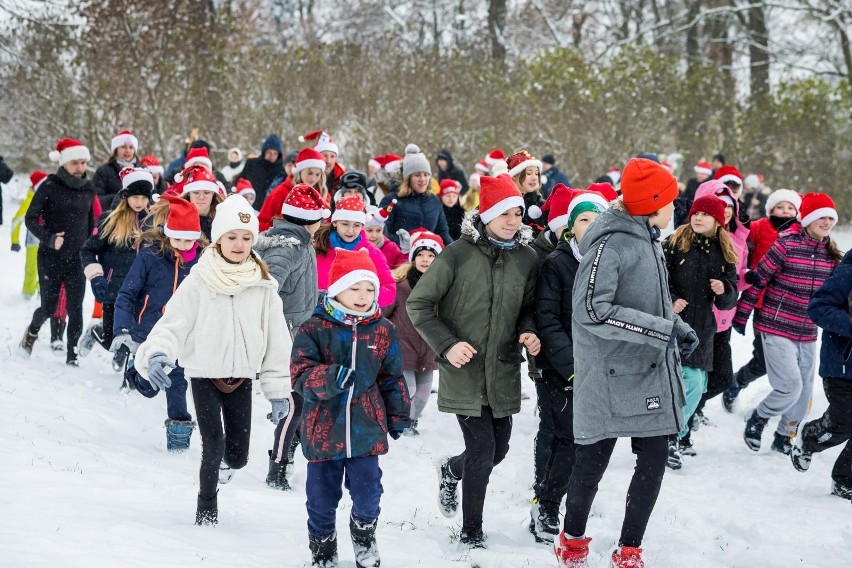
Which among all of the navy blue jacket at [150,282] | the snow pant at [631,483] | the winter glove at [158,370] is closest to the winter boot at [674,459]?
the snow pant at [631,483]

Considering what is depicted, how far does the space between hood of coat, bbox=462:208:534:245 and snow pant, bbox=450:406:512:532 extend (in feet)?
3.03

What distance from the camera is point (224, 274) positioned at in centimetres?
527

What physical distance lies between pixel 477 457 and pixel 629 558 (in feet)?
3.06

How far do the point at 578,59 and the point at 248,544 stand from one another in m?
18.1

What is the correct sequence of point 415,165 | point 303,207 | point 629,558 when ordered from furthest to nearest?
1. point 415,165
2. point 303,207
3. point 629,558

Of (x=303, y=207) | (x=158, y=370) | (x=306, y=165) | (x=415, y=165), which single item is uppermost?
(x=415, y=165)

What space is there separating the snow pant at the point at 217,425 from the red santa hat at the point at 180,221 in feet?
5.20

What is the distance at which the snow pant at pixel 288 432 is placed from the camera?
6172mm

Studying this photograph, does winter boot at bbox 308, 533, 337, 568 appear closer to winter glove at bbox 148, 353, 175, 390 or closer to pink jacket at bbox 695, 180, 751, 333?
winter glove at bbox 148, 353, 175, 390

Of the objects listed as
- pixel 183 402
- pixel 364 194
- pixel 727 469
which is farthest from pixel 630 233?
pixel 364 194

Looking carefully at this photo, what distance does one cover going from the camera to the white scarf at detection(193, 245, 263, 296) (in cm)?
523

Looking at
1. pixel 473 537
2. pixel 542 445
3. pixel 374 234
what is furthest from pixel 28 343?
pixel 473 537

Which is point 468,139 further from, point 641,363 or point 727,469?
point 641,363

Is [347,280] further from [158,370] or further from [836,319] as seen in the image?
[836,319]
